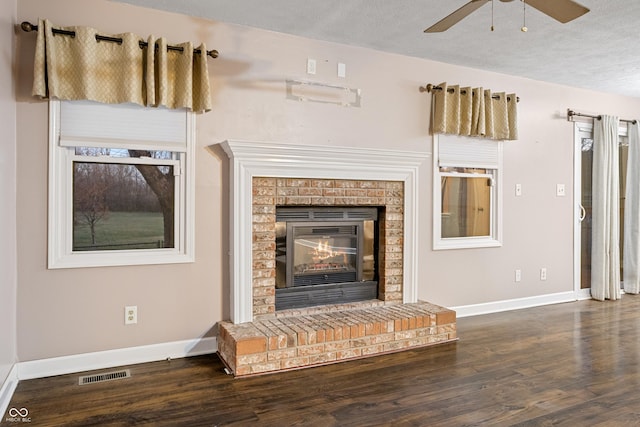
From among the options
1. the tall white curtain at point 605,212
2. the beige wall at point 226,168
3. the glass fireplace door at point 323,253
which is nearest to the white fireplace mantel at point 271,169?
the beige wall at point 226,168

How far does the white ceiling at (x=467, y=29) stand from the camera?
2939 millimetres

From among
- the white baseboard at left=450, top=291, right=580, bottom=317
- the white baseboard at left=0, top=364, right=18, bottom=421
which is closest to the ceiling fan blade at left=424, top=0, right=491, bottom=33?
the white baseboard at left=450, top=291, right=580, bottom=317

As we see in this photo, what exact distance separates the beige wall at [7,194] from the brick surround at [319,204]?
1.51 m

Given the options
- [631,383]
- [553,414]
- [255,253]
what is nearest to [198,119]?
[255,253]

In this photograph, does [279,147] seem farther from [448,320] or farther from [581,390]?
[581,390]

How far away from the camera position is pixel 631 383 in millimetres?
2721

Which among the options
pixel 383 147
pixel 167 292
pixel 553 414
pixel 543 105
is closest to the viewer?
pixel 553 414

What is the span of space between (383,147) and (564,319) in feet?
7.90

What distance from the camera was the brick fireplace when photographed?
3.00m

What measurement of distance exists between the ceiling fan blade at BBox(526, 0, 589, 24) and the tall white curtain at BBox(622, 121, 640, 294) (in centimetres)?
408

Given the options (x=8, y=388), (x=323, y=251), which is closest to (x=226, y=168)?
(x=323, y=251)

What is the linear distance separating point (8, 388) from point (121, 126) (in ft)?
5.58

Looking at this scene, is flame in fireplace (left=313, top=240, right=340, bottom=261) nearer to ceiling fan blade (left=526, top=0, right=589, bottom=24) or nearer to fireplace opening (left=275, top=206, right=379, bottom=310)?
fireplace opening (left=275, top=206, right=379, bottom=310)

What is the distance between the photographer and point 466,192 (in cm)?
440
